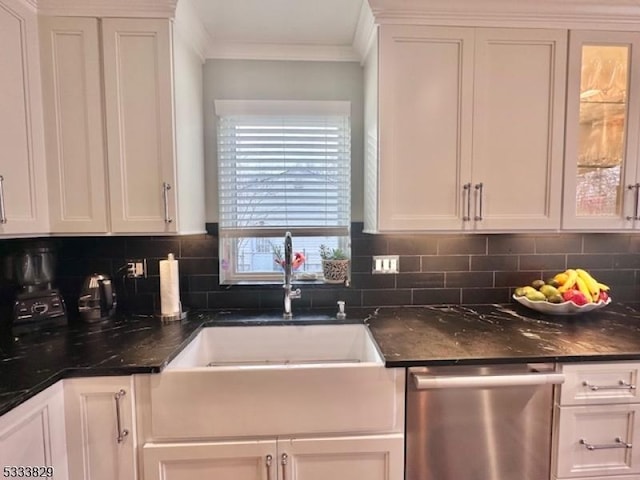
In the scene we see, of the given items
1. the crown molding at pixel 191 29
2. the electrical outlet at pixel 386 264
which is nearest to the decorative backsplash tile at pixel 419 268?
the electrical outlet at pixel 386 264

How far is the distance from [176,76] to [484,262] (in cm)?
188

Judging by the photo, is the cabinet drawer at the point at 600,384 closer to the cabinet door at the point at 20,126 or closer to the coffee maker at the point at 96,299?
the coffee maker at the point at 96,299

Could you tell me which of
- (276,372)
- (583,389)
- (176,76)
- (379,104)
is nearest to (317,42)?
(379,104)

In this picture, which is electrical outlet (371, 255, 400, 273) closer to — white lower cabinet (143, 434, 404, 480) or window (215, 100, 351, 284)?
window (215, 100, 351, 284)

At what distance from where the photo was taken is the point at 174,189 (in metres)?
1.54

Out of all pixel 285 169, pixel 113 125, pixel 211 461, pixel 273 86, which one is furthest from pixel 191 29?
pixel 211 461

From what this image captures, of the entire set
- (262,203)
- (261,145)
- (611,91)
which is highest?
(611,91)

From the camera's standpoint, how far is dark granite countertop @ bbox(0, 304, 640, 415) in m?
1.17

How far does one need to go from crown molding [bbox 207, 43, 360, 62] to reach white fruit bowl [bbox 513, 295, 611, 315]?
5.34 feet

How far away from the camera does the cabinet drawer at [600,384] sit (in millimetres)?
1286

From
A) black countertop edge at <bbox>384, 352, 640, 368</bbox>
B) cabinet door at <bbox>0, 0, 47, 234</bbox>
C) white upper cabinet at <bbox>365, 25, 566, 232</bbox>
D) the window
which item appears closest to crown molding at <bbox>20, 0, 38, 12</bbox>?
cabinet door at <bbox>0, 0, 47, 234</bbox>

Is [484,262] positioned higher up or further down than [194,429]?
higher up

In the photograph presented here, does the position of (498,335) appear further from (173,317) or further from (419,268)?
(173,317)

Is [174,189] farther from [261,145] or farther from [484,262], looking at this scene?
[484,262]
